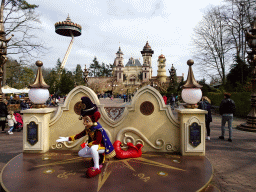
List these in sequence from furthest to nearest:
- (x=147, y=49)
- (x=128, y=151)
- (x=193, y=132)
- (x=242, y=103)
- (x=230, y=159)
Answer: (x=147, y=49) → (x=242, y=103) → (x=230, y=159) → (x=193, y=132) → (x=128, y=151)

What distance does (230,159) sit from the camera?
15.0 ft

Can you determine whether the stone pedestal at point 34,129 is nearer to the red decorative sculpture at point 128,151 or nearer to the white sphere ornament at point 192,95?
the red decorative sculpture at point 128,151

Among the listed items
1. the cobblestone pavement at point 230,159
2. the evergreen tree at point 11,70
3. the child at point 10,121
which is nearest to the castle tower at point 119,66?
the evergreen tree at point 11,70

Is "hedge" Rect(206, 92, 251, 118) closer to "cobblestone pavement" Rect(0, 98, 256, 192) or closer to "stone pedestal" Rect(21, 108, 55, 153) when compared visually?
"cobblestone pavement" Rect(0, 98, 256, 192)

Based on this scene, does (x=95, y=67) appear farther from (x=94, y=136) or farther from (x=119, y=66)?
(x=94, y=136)

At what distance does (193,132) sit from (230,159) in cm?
156

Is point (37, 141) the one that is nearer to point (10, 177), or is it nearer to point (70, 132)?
A: point (70, 132)

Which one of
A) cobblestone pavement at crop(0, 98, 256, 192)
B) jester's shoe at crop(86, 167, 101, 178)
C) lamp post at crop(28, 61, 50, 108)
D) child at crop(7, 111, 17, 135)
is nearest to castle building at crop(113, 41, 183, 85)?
child at crop(7, 111, 17, 135)

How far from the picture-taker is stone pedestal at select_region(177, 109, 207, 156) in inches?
162

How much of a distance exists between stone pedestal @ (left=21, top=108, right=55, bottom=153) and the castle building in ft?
222

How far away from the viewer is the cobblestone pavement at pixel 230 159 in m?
3.29

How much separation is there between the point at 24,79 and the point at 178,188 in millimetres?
32338

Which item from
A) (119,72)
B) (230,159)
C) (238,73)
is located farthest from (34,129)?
(119,72)

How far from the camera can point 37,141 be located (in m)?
4.29
